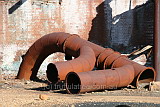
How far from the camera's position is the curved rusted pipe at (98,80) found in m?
10.5

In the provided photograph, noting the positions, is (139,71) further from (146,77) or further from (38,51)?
(38,51)

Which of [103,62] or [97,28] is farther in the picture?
[97,28]

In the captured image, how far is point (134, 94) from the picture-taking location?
36.0ft

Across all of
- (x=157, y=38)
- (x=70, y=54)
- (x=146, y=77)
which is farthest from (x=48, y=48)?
(x=157, y=38)

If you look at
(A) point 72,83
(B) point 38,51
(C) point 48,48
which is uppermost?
(C) point 48,48

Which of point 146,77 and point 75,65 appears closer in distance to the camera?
point 75,65

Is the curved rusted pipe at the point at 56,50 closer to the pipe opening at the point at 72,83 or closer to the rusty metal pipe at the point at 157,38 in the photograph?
the rusty metal pipe at the point at 157,38

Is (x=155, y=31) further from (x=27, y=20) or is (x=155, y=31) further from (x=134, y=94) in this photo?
(x=27, y=20)

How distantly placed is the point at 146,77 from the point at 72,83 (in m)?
3.04

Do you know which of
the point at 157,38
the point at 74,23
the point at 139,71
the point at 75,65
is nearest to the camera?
the point at 75,65

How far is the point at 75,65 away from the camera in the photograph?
37.4ft

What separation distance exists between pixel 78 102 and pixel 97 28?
315 inches

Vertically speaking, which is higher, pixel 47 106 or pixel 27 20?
pixel 27 20

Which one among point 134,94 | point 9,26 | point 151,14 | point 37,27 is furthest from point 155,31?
point 9,26
